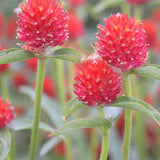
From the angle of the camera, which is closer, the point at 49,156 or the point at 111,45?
the point at 111,45

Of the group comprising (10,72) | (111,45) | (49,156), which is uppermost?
(10,72)

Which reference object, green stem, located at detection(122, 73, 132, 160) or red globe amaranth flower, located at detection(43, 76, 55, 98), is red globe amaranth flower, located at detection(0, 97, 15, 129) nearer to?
green stem, located at detection(122, 73, 132, 160)

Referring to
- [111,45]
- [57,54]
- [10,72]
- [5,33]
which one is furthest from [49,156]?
[111,45]

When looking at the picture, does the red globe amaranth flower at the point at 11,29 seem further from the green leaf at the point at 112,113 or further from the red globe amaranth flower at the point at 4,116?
the green leaf at the point at 112,113

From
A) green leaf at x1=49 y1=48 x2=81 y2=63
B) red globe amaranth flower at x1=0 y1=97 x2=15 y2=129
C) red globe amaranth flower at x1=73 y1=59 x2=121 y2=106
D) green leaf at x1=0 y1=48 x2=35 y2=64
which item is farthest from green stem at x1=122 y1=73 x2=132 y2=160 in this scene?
red globe amaranth flower at x1=0 y1=97 x2=15 y2=129

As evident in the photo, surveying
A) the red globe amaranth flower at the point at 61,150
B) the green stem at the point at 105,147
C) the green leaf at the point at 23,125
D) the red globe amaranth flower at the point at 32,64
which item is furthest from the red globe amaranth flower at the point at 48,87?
the green stem at the point at 105,147

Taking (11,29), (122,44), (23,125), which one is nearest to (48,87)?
(11,29)

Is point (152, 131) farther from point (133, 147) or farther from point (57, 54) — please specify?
point (57, 54)
